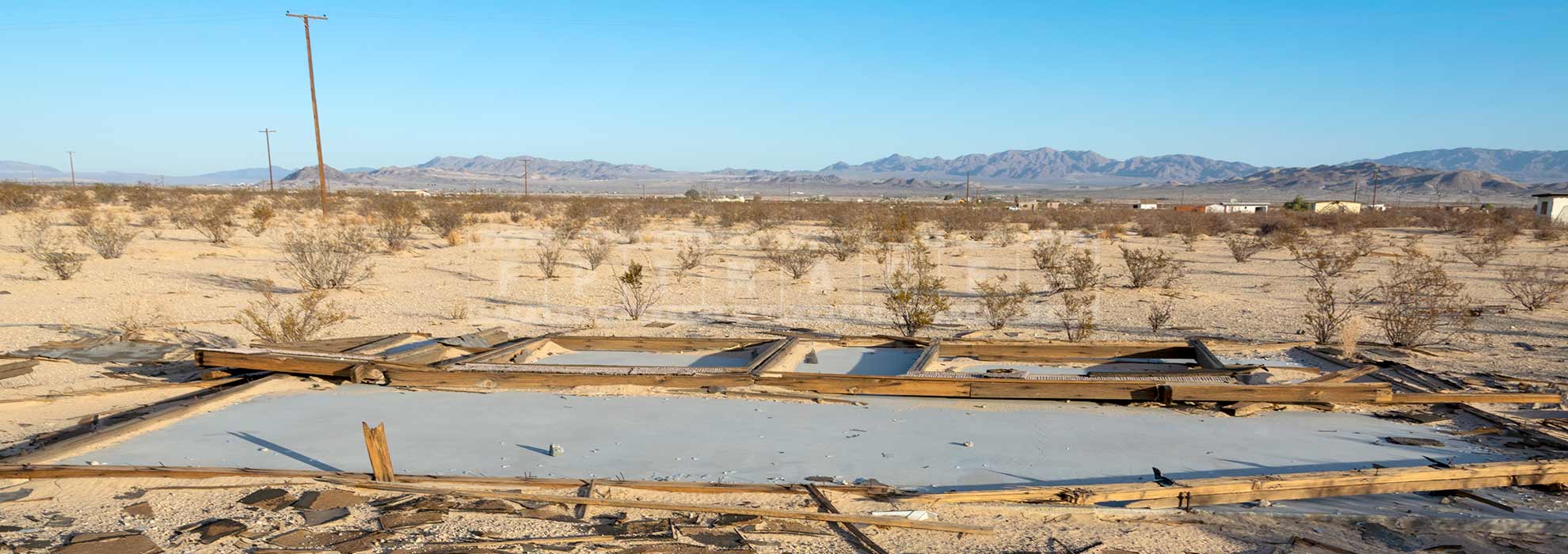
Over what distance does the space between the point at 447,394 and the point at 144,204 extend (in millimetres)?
38344

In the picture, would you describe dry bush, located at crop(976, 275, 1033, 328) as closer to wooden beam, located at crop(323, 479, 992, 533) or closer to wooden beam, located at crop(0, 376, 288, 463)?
wooden beam, located at crop(323, 479, 992, 533)

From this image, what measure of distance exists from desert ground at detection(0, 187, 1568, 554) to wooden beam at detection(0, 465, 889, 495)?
0.15ft

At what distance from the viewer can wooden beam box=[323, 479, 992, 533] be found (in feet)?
13.4

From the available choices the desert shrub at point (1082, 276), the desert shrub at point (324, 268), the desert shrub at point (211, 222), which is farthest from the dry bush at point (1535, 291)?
the desert shrub at point (211, 222)

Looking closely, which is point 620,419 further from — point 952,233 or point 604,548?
point 952,233

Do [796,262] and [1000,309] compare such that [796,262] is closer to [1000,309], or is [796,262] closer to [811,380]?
[1000,309]

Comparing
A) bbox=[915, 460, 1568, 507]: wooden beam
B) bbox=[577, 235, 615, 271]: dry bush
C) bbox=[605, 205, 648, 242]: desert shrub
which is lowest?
bbox=[915, 460, 1568, 507]: wooden beam

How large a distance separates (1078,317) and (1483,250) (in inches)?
625

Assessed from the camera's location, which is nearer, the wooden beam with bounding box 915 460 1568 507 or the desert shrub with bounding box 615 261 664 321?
the wooden beam with bounding box 915 460 1568 507

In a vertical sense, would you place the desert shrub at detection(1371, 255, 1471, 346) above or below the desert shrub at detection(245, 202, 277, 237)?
below

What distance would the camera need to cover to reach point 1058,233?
33.3 metres

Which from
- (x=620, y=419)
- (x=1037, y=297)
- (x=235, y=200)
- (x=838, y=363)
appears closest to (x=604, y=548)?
(x=620, y=419)

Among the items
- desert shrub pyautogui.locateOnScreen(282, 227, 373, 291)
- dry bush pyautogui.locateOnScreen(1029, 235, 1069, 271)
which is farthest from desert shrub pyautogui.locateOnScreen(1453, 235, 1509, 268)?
desert shrub pyautogui.locateOnScreen(282, 227, 373, 291)

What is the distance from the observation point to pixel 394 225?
2392 cm
